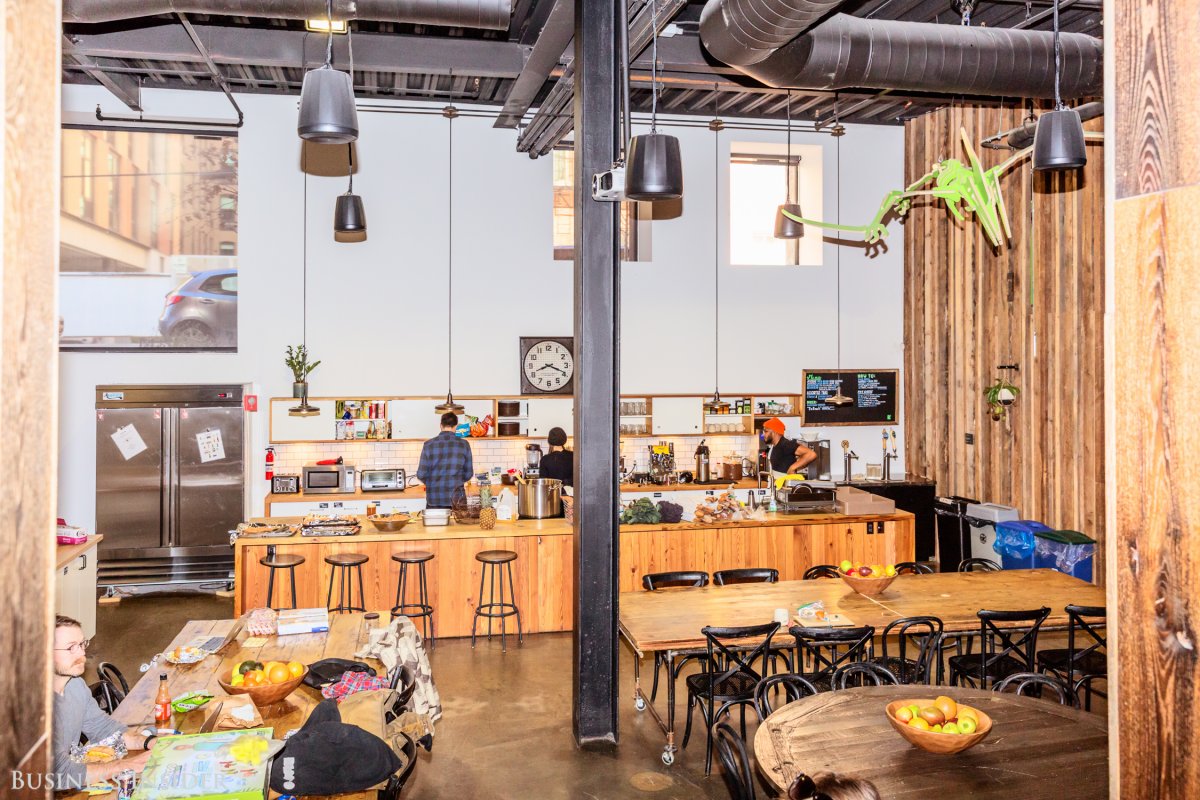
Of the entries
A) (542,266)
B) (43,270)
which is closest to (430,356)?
(542,266)

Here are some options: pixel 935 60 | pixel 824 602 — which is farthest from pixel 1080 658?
pixel 935 60

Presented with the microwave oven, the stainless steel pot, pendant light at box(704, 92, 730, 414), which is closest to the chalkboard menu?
pendant light at box(704, 92, 730, 414)

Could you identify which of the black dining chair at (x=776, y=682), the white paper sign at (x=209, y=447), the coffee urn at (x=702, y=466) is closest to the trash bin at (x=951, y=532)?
the coffee urn at (x=702, y=466)

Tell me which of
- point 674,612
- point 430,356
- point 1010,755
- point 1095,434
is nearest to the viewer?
point 1010,755

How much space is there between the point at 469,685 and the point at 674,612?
1.92m

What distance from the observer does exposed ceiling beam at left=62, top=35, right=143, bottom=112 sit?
785cm

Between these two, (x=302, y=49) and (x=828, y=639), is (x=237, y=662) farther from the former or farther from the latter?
(x=302, y=49)

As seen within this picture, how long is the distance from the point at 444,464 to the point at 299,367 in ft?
7.74

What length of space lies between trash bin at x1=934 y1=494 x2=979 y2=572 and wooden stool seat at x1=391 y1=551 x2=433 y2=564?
5671 mm

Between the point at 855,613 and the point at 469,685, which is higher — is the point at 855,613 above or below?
above

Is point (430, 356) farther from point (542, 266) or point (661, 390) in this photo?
point (661, 390)

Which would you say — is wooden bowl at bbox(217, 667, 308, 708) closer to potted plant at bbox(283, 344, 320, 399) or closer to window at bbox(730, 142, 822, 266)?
potted plant at bbox(283, 344, 320, 399)

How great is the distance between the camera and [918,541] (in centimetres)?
1080

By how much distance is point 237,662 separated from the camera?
4727 millimetres
